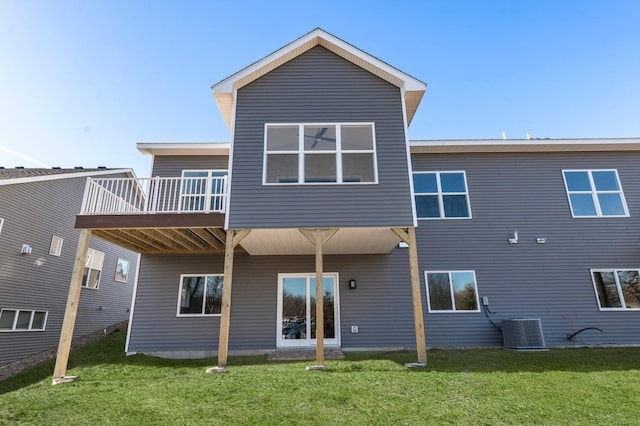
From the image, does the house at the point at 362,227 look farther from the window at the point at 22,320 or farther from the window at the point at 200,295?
the window at the point at 22,320

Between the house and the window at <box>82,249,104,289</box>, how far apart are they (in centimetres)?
516

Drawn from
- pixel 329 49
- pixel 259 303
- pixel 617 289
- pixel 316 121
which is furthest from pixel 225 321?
pixel 617 289

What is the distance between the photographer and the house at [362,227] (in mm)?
7352

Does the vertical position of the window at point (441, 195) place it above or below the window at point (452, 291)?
above

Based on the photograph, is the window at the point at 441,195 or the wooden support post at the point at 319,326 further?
the window at the point at 441,195

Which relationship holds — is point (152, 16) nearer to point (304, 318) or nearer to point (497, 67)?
point (304, 318)

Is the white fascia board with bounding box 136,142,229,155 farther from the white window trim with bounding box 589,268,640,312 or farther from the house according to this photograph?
the white window trim with bounding box 589,268,640,312

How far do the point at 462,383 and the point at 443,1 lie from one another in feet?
40.9

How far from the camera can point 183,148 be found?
389 inches

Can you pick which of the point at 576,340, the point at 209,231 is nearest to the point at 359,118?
the point at 209,231

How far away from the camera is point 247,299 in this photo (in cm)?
904

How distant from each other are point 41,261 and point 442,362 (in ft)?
40.9

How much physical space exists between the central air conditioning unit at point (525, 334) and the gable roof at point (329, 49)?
6.05 metres

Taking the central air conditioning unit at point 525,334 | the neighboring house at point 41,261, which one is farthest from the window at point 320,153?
the neighboring house at point 41,261
